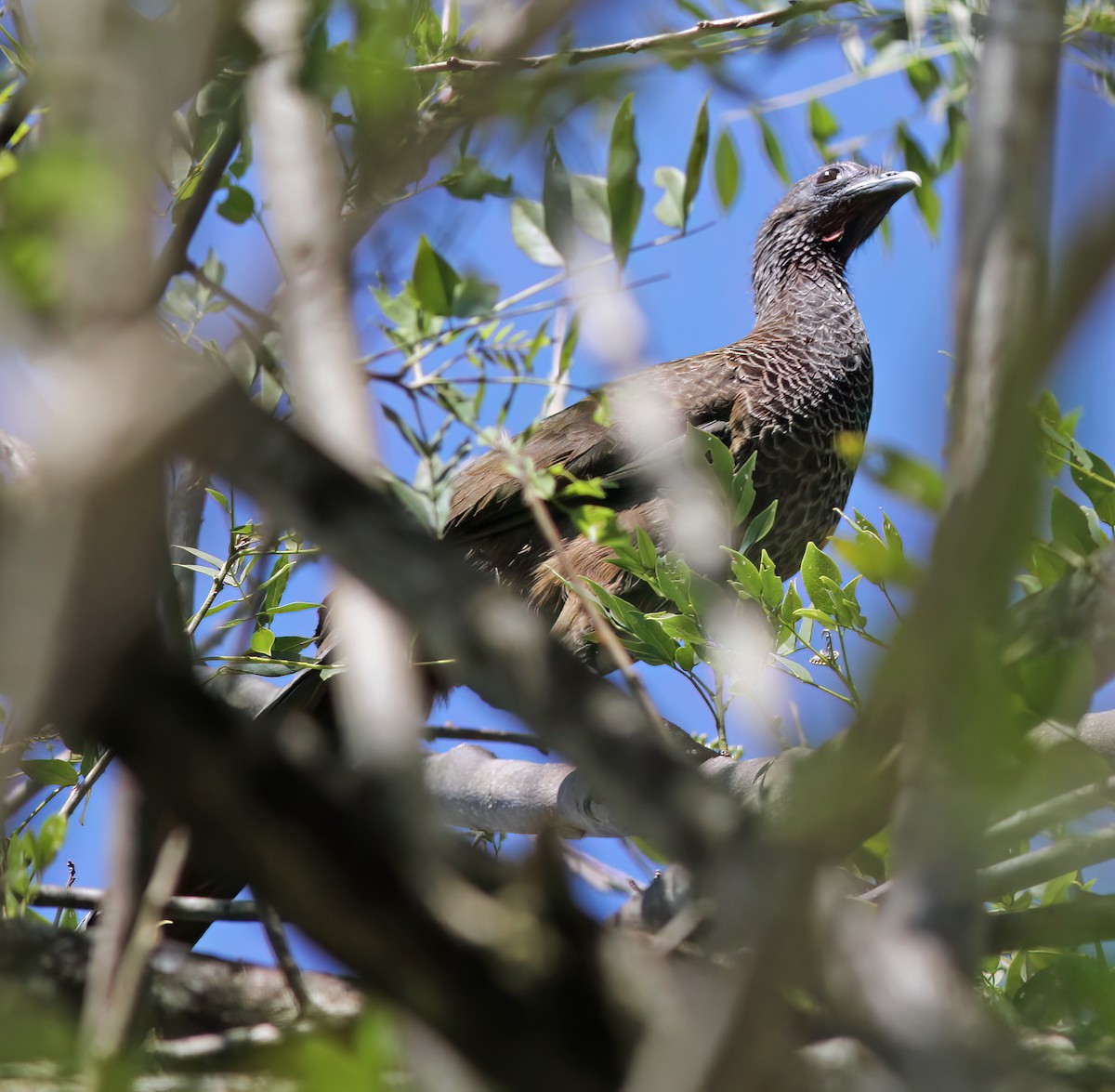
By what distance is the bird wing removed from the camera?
11.2ft

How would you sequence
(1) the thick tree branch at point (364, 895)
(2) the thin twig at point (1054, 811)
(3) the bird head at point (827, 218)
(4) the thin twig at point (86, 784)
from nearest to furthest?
(1) the thick tree branch at point (364, 895)
(2) the thin twig at point (1054, 811)
(4) the thin twig at point (86, 784)
(3) the bird head at point (827, 218)

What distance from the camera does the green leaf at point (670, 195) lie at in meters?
2.34

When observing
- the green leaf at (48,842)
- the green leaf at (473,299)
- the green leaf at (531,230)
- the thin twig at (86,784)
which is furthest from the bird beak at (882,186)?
the green leaf at (48,842)

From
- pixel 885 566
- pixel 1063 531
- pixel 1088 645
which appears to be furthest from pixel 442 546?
pixel 1063 531

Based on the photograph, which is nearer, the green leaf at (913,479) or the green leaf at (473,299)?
the green leaf at (913,479)

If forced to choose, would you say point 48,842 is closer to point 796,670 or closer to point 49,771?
point 49,771

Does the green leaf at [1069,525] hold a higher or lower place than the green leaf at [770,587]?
higher

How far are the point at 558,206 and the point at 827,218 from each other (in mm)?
3206

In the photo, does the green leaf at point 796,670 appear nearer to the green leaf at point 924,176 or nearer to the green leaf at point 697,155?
the green leaf at point 697,155

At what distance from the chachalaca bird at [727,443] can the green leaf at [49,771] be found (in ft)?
4.83

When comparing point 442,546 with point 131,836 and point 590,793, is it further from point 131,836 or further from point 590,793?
point 590,793

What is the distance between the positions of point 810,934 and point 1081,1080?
1.45 ft

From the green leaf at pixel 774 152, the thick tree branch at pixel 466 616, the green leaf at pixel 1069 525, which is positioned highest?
the green leaf at pixel 774 152

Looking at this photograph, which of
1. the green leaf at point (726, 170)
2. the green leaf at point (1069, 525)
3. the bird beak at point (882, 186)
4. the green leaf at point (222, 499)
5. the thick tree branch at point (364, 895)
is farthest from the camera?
the bird beak at point (882, 186)
